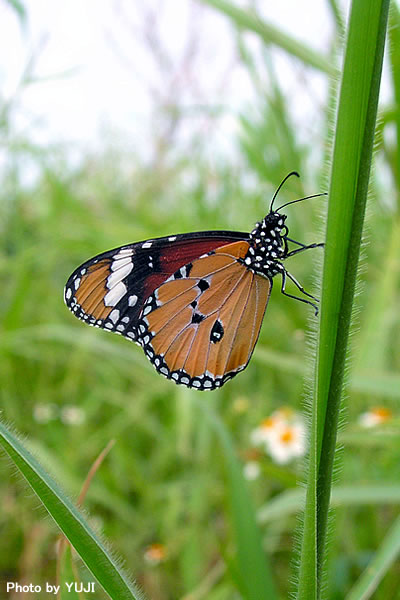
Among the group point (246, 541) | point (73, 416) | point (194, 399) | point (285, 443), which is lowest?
point (246, 541)

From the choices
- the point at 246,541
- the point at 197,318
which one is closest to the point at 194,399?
the point at 197,318

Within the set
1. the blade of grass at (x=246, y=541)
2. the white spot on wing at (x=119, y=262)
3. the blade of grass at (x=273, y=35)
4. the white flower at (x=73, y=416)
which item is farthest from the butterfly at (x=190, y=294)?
the white flower at (x=73, y=416)

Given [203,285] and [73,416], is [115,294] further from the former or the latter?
[73,416]

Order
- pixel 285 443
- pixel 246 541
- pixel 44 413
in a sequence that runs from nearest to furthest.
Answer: pixel 246 541 < pixel 285 443 < pixel 44 413

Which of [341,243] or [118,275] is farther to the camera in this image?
[118,275]

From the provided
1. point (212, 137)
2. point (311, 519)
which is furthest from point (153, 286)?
point (212, 137)

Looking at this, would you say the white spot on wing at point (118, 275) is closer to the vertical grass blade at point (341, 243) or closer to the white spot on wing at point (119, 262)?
the white spot on wing at point (119, 262)

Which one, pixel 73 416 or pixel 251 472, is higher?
pixel 73 416
